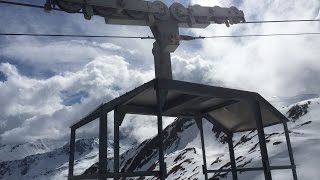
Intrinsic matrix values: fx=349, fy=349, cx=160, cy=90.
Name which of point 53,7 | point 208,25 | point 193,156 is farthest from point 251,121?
point 193,156

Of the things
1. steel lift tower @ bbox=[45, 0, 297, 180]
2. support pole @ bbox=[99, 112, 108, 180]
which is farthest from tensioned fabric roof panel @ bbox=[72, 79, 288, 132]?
support pole @ bbox=[99, 112, 108, 180]

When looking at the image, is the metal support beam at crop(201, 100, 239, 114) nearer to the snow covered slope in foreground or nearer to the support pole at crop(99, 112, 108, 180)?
the support pole at crop(99, 112, 108, 180)

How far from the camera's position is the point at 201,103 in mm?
12539

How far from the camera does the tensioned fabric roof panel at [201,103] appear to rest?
31.2ft

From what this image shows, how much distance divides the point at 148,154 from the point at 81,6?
120m

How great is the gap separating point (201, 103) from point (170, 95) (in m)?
1.67

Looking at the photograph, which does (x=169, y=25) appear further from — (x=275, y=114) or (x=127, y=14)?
(x=275, y=114)

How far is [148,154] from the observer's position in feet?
423

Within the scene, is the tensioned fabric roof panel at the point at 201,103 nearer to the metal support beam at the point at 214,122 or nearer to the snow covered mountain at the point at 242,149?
the metal support beam at the point at 214,122

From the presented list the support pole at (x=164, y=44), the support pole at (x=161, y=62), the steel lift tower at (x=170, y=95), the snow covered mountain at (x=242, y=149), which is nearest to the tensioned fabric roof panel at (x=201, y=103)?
the steel lift tower at (x=170, y=95)

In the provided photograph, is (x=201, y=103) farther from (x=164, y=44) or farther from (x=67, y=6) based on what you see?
(x=67, y=6)

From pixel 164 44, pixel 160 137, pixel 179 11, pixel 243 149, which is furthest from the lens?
pixel 243 149

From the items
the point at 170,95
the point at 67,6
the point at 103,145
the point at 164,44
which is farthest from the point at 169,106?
the point at 67,6

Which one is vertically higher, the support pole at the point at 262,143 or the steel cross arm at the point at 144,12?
the steel cross arm at the point at 144,12
